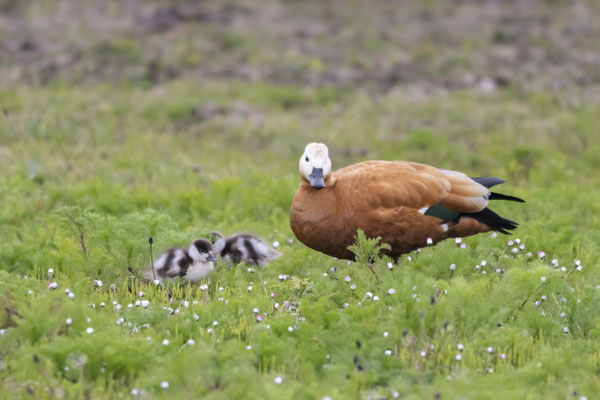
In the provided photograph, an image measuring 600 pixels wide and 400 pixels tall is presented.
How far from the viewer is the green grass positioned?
424 centimetres

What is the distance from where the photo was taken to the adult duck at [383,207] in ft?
19.3

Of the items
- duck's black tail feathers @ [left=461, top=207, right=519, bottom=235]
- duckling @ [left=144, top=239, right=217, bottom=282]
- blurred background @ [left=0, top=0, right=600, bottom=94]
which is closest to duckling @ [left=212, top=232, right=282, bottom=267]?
duckling @ [left=144, top=239, right=217, bottom=282]

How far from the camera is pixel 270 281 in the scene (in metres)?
5.88

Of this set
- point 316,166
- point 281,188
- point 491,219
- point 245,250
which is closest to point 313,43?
point 281,188

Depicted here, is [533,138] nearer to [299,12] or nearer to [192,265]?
[192,265]

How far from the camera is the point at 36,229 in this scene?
7.39 meters

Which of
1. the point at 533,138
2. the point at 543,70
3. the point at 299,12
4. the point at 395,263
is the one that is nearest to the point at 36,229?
the point at 395,263

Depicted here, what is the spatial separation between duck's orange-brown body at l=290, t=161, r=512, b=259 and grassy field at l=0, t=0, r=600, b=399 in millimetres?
272

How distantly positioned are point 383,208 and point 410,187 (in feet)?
1.06

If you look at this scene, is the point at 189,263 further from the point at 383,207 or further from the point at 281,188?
the point at 281,188

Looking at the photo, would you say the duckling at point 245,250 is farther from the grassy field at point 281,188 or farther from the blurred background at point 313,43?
the blurred background at point 313,43

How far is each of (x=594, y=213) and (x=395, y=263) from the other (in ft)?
9.70

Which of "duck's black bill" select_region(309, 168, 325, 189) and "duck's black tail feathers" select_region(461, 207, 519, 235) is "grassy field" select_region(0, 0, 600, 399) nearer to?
"duck's black tail feathers" select_region(461, 207, 519, 235)

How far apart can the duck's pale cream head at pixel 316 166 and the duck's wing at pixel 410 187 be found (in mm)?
210
